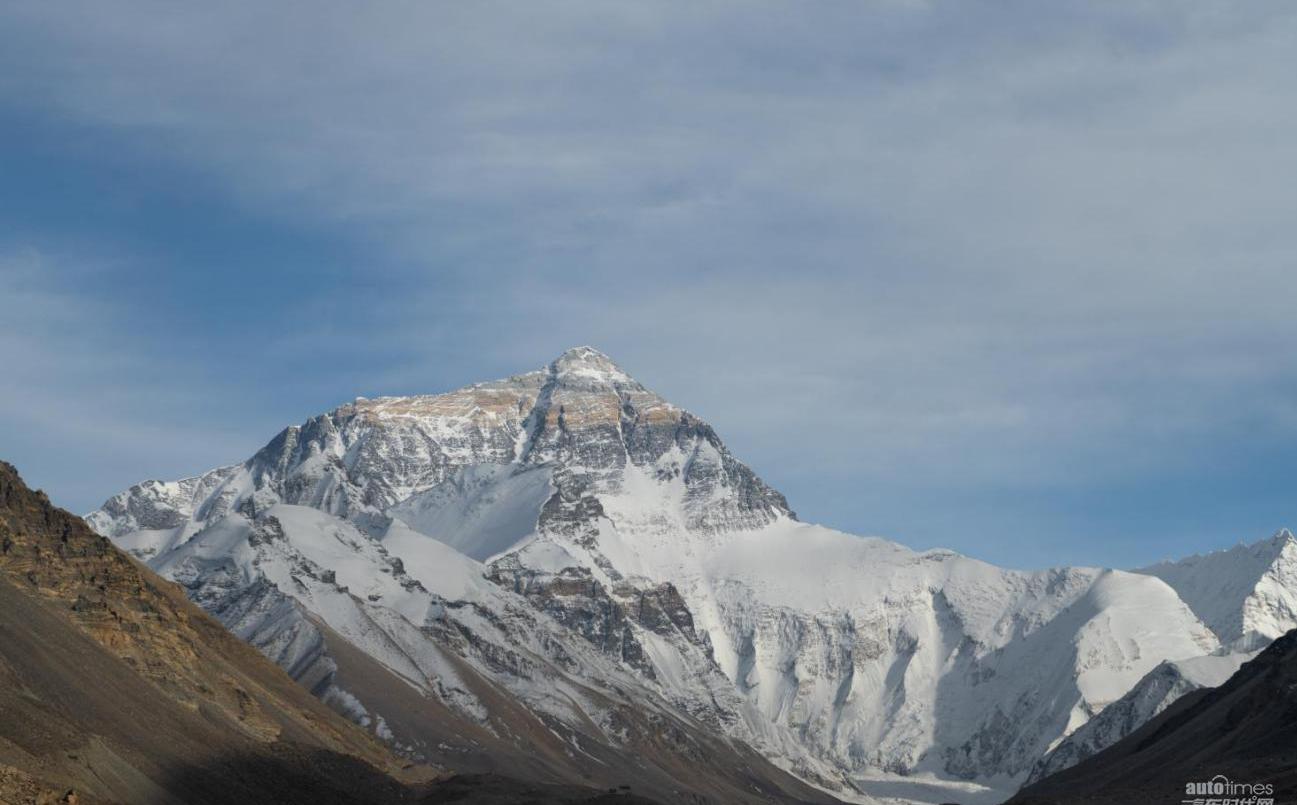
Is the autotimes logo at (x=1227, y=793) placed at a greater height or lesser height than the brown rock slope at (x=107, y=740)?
greater

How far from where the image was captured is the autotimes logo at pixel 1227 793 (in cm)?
15080

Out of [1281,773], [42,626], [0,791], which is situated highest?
[1281,773]

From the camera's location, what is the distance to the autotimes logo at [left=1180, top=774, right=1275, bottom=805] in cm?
15080

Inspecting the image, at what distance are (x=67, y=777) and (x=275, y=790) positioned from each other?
4156 centimetres

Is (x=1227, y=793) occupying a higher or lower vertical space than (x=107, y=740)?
higher

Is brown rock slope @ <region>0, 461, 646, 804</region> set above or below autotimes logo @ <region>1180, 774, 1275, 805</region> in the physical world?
below

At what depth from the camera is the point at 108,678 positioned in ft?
593

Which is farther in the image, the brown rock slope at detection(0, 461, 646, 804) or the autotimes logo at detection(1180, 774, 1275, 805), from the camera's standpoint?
the autotimes logo at detection(1180, 774, 1275, 805)

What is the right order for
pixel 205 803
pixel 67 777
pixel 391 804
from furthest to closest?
pixel 391 804 < pixel 205 803 < pixel 67 777

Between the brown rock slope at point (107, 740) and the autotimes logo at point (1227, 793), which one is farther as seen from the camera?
the autotimes logo at point (1227, 793)

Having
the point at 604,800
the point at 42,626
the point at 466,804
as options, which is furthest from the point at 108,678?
the point at 604,800

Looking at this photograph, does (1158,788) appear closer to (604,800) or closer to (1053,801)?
(1053,801)

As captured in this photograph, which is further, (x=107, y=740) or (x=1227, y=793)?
(x=1227, y=793)

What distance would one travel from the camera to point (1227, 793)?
164125mm
